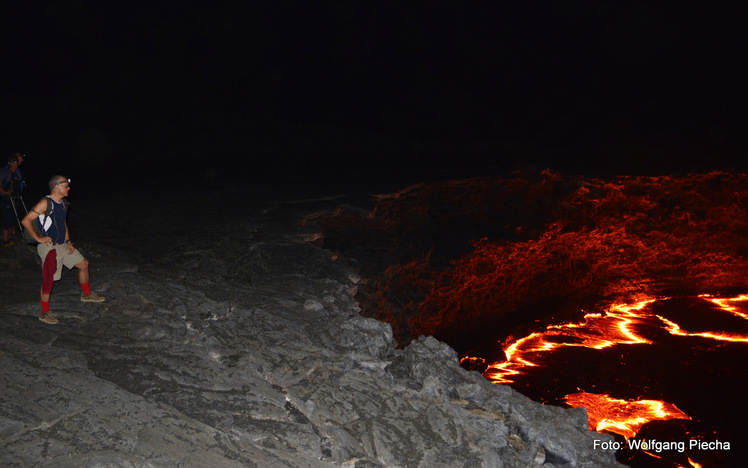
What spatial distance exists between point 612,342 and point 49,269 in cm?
720

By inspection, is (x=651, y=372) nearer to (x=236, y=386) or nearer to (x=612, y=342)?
(x=612, y=342)

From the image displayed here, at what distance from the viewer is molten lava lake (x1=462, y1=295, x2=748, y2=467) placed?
5.48 metres

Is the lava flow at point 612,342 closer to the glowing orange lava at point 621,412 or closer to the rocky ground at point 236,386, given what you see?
the glowing orange lava at point 621,412

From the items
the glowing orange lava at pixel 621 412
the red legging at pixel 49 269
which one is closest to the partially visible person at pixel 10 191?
the red legging at pixel 49 269

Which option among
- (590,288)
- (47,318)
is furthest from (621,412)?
(47,318)

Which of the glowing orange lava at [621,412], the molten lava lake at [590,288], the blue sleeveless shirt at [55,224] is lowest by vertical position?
the glowing orange lava at [621,412]

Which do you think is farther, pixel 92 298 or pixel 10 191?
pixel 10 191

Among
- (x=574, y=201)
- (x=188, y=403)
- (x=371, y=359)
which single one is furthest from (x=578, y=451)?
(x=574, y=201)

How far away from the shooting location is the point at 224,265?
6289 millimetres

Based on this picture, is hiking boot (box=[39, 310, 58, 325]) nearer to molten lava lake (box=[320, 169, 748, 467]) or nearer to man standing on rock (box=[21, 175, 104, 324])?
man standing on rock (box=[21, 175, 104, 324])

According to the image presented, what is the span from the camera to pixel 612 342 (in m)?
7.73

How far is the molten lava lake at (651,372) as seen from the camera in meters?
5.48

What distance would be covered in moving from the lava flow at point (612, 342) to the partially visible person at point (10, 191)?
247 inches

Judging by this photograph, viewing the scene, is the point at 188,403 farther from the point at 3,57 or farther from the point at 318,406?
the point at 3,57
